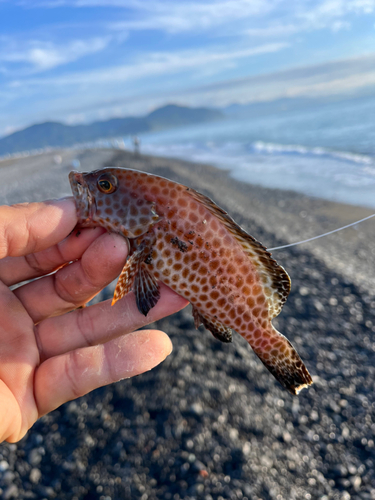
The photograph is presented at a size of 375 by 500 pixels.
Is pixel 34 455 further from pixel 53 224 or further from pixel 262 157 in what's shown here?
pixel 262 157

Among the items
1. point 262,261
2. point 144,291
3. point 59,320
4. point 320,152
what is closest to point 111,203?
point 144,291

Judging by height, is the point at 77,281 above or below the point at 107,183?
below

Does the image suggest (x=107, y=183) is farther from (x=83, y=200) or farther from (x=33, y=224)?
(x=33, y=224)

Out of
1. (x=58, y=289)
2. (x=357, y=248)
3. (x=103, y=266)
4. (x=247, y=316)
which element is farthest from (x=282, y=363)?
(x=357, y=248)

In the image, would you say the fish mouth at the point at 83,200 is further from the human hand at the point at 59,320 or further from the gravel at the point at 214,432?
the gravel at the point at 214,432

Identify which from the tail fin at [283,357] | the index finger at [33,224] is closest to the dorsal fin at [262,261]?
the tail fin at [283,357]

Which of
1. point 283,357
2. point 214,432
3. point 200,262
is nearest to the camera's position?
point 200,262
